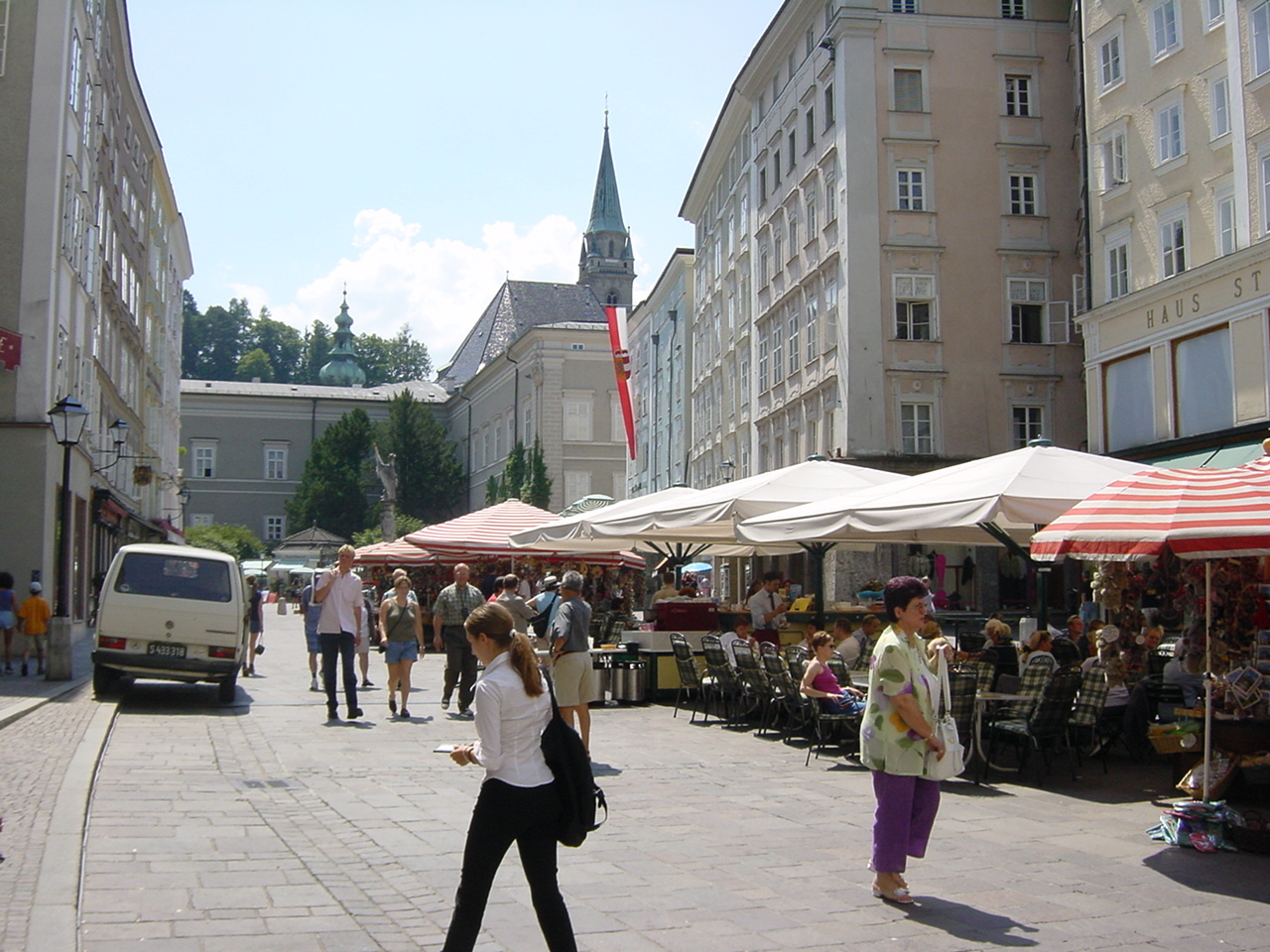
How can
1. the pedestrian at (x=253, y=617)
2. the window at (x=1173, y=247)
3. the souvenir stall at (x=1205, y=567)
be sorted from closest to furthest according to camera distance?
the souvenir stall at (x=1205, y=567) < the pedestrian at (x=253, y=617) < the window at (x=1173, y=247)

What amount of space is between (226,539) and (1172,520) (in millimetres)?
68725

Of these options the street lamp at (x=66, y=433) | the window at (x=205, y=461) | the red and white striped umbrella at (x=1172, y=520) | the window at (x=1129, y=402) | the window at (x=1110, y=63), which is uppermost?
the window at (x=1110, y=63)

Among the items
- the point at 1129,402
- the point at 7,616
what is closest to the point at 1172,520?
the point at 7,616

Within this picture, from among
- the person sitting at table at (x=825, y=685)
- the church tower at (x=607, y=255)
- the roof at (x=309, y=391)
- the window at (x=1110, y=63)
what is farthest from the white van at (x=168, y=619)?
the church tower at (x=607, y=255)

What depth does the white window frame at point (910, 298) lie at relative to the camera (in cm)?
3544

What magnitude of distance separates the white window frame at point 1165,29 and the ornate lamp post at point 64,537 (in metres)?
21.9

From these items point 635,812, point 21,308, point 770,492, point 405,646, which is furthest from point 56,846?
point 21,308

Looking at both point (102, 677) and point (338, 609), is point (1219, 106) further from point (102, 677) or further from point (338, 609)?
point (102, 677)

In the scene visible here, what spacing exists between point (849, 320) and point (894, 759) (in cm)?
2933

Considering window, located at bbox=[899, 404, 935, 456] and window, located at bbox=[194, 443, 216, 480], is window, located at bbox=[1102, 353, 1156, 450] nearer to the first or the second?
window, located at bbox=[899, 404, 935, 456]

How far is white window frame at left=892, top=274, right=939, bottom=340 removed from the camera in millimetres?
35438

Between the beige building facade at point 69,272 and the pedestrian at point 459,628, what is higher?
the beige building facade at point 69,272

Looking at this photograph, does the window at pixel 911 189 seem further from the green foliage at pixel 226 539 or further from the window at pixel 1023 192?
the green foliage at pixel 226 539

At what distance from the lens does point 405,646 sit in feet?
50.5
